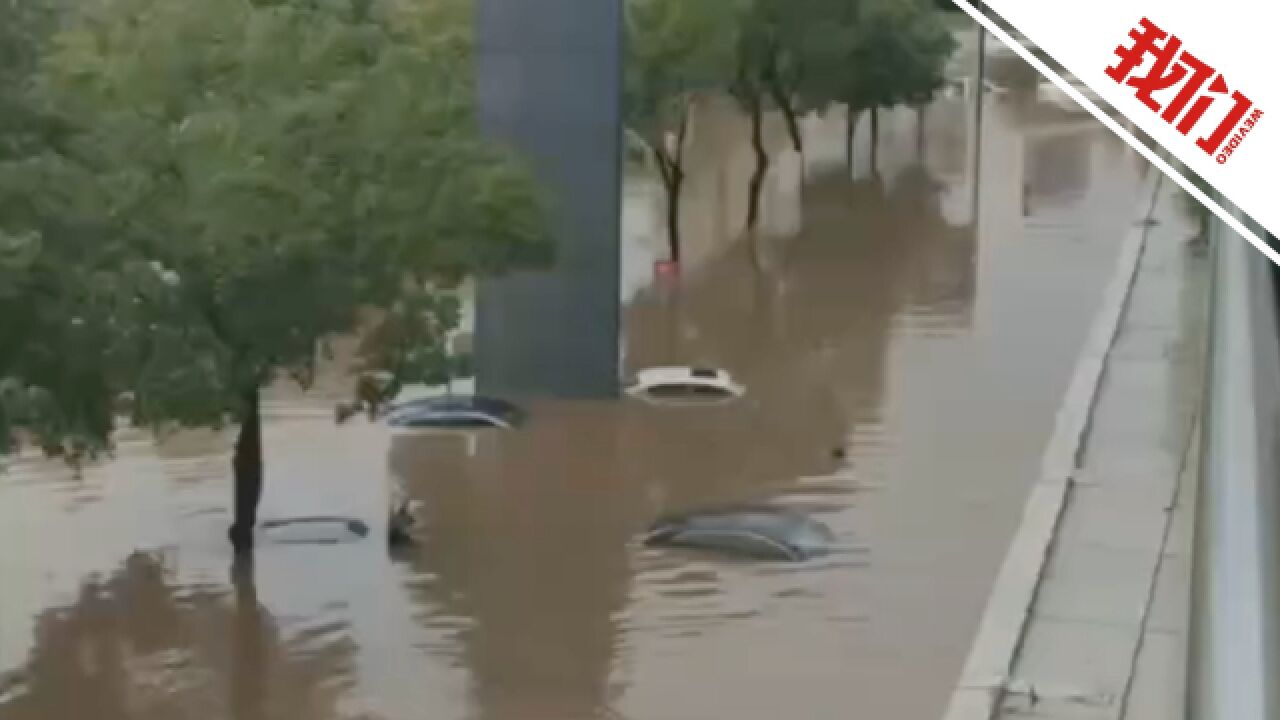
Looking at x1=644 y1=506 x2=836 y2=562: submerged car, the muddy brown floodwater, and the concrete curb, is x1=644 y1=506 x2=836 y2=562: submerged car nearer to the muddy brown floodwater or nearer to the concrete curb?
the muddy brown floodwater

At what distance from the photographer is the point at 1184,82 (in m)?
2.21

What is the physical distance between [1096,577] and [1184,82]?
27.8 ft

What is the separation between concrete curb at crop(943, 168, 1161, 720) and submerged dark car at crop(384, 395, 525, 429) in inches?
160

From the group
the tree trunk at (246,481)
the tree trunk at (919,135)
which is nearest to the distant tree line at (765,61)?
the tree trunk at (919,135)

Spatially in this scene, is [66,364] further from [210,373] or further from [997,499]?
[997,499]

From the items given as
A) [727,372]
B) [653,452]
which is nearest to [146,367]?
[653,452]

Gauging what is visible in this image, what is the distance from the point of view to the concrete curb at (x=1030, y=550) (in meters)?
8.88

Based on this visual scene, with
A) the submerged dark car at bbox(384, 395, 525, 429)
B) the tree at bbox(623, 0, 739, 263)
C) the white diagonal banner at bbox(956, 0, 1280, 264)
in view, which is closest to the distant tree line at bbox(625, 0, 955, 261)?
the tree at bbox(623, 0, 739, 263)

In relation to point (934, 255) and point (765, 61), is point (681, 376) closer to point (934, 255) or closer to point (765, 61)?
Result: point (934, 255)

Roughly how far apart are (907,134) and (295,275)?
2321 cm

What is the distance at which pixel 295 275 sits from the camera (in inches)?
418

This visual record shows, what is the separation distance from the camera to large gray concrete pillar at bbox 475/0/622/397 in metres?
15.2

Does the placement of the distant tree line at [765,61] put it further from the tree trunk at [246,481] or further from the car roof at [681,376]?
the tree trunk at [246,481]

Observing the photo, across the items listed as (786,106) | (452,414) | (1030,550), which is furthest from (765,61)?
(1030,550)
